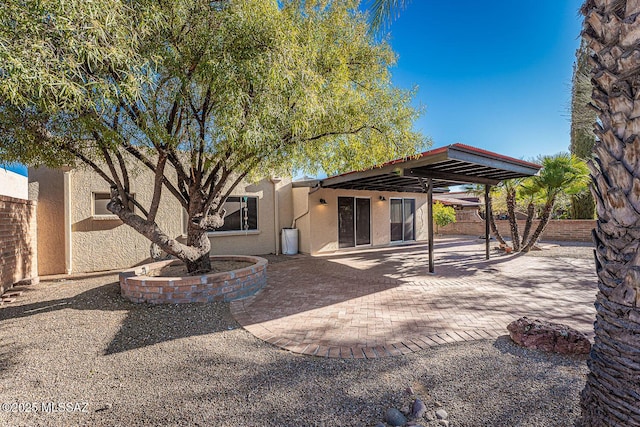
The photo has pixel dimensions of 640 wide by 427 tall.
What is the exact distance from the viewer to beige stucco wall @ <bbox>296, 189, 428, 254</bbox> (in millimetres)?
10961

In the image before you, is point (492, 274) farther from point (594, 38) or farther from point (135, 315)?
point (135, 315)

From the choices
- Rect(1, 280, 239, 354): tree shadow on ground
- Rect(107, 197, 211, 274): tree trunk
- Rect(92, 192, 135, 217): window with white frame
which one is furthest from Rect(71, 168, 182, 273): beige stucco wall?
Rect(107, 197, 211, 274): tree trunk

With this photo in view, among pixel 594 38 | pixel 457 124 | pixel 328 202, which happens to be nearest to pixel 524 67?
pixel 457 124

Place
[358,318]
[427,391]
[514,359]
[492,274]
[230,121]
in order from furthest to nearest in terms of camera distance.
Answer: [492,274], [358,318], [230,121], [514,359], [427,391]

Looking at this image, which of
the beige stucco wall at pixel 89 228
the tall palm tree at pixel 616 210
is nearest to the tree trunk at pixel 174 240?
the beige stucco wall at pixel 89 228

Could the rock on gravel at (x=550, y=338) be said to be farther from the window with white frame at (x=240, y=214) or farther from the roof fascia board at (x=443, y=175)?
the window with white frame at (x=240, y=214)

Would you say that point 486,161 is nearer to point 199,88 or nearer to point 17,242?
point 199,88

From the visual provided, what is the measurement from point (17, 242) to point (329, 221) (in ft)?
29.4

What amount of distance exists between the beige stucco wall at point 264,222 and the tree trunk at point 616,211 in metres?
9.33

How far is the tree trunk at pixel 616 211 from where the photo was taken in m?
Result: 1.56

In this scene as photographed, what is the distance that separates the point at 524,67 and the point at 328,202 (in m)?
8.50

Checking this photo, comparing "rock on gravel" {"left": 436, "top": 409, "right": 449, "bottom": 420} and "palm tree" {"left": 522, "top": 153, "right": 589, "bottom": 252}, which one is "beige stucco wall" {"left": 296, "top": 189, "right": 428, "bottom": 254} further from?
"rock on gravel" {"left": 436, "top": 409, "right": 449, "bottom": 420}

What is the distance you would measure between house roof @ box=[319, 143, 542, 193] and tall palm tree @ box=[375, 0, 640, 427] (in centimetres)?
430

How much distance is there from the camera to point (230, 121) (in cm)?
397
